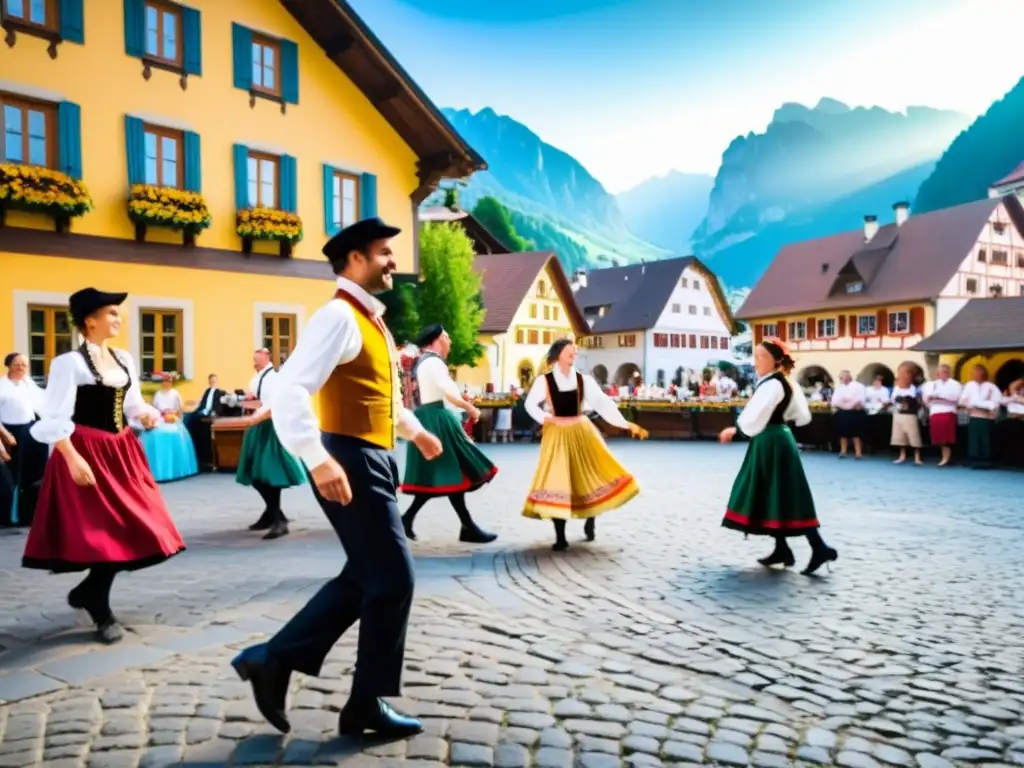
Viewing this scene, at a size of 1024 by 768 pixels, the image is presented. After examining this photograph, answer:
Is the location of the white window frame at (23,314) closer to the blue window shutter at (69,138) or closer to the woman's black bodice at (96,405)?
the blue window shutter at (69,138)

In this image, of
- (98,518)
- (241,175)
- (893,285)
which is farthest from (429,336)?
(893,285)

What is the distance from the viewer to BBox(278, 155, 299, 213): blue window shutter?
16531mm

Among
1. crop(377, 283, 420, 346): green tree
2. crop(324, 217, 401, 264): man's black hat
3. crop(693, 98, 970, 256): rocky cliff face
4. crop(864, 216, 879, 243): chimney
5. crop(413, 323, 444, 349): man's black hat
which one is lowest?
crop(413, 323, 444, 349): man's black hat

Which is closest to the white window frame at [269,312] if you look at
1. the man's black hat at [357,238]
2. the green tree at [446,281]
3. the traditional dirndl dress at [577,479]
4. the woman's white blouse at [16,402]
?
the woman's white blouse at [16,402]

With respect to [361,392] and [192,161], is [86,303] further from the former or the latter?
[192,161]

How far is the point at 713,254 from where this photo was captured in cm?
15738

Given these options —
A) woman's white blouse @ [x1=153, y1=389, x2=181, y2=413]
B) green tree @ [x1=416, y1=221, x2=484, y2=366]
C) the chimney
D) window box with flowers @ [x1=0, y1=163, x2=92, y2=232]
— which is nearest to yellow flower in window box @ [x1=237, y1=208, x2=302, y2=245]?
window box with flowers @ [x1=0, y1=163, x2=92, y2=232]

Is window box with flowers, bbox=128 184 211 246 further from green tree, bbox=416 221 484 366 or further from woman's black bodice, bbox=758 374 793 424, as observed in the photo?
green tree, bbox=416 221 484 366

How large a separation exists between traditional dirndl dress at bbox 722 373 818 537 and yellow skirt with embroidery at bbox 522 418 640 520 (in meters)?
0.97

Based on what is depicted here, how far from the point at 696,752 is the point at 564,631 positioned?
5.17 feet

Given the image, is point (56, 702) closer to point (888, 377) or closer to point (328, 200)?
point (328, 200)

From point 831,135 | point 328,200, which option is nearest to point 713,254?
point 831,135

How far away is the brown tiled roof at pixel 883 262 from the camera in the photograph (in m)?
37.9

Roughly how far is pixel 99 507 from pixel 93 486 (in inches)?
4.9
